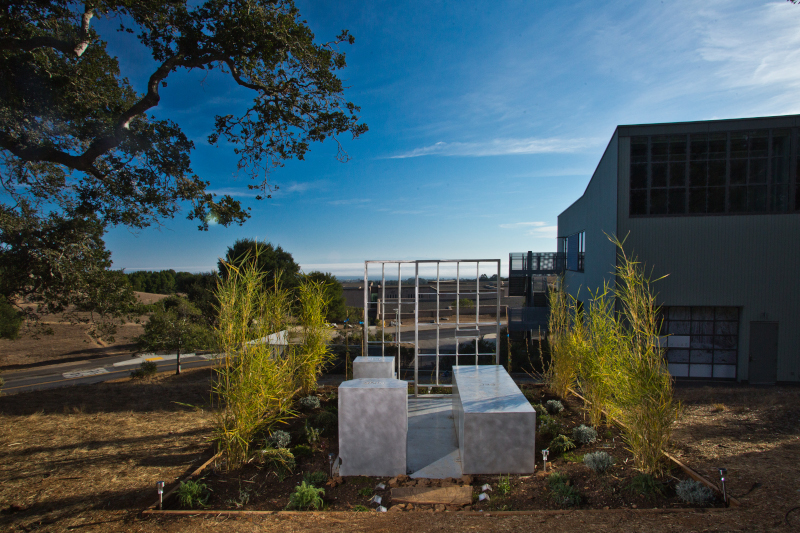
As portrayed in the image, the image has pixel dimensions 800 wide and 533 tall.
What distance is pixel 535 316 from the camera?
1648cm

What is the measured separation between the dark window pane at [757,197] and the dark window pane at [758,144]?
0.89m

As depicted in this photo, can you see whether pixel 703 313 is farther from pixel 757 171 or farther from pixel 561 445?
pixel 561 445

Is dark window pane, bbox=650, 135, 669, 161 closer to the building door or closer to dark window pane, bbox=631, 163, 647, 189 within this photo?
dark window pane, bbox=631, 163, 647, 189

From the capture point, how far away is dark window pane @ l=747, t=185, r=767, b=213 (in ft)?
34.6

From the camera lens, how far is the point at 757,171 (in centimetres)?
1058

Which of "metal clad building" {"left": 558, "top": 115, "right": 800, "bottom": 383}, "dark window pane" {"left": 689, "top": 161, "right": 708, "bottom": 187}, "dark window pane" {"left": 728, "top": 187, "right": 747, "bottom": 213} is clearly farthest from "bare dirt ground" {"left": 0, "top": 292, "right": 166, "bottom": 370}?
"dark window pane" {"left": 728, "top": 187, "right": 747, "bottom": 213}

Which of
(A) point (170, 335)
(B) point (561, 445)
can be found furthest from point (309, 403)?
(A) point (170, 335)

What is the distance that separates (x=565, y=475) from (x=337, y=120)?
6.98 m

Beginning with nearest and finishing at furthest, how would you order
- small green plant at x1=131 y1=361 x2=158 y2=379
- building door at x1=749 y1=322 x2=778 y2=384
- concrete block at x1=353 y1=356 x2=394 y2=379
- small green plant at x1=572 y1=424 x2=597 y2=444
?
small green plant at x1=572 y1=424 x2=597 y2=444 < concrete block at x1=353 y1=356 x2=394 y2=379 < building door at x1=749 y1=322 x2=778 y2=384 < small green plant at x1=131 y1=361 x2=158 y2=379

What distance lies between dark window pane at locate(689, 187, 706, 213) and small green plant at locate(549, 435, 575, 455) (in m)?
9.45

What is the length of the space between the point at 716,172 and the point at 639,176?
195 cm

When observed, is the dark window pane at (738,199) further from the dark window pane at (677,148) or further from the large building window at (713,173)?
the dark window pane at (677,148)

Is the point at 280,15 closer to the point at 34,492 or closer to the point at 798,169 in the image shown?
the point at 34,492

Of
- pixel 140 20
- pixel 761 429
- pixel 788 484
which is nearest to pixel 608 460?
pixel 788 484
